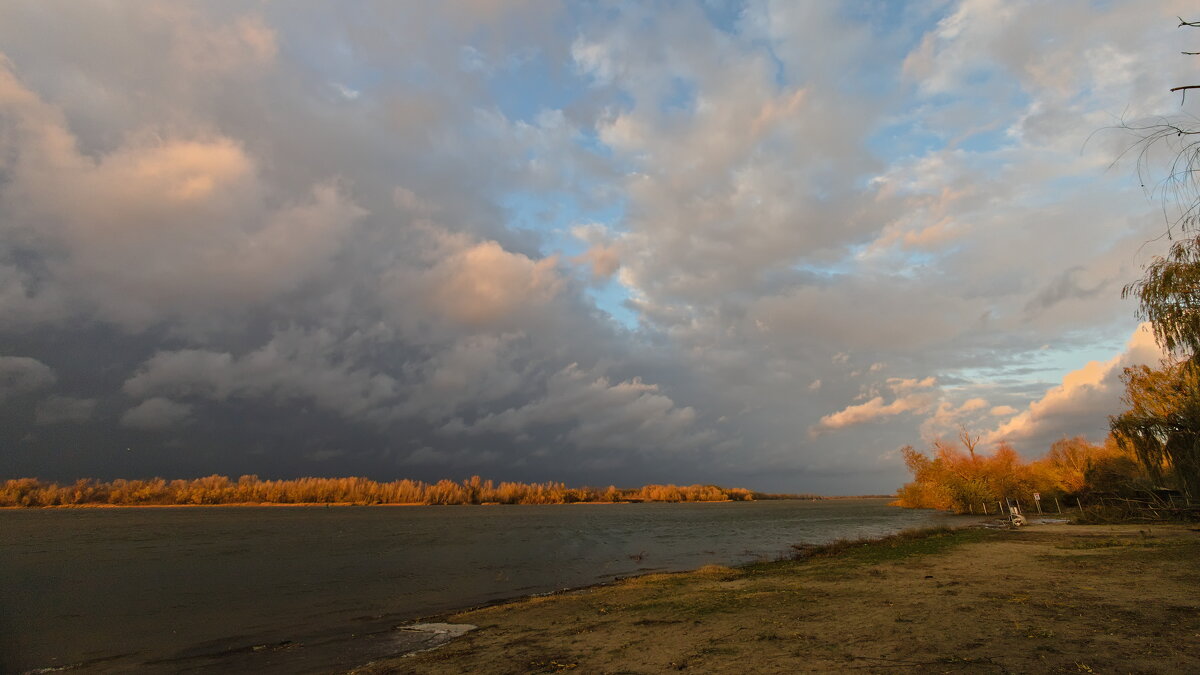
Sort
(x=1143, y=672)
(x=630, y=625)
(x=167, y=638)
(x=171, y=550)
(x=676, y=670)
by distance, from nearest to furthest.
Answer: (x=1143, y=672) < (x=676, y=670) < (x=630, y=625) < (x=167, y=638) < (x=171, y=550)

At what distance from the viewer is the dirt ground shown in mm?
8391

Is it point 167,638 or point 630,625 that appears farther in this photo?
point 167,638

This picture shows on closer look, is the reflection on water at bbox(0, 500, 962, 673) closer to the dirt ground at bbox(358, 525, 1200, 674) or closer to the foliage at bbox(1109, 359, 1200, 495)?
the dirt ground at bbox(358, 525, 1200, 674)

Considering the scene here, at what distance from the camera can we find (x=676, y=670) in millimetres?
9516

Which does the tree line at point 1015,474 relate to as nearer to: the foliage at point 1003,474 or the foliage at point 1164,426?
the foliage at point 1003,474

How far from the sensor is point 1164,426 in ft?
70.9

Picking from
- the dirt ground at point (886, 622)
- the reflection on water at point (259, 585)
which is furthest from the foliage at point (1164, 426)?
the reflection on water at point (259, 585)

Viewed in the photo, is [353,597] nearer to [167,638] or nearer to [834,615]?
[167,638]

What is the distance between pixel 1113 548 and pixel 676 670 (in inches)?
849

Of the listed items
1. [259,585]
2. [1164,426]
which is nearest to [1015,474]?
[1164,426]

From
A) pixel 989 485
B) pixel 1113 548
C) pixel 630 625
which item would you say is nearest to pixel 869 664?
pixel 630 625

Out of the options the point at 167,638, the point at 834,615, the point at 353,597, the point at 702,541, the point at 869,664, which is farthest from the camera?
the point at 702,541

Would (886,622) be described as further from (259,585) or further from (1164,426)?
(259,585)

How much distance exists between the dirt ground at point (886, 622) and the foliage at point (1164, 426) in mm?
2984
